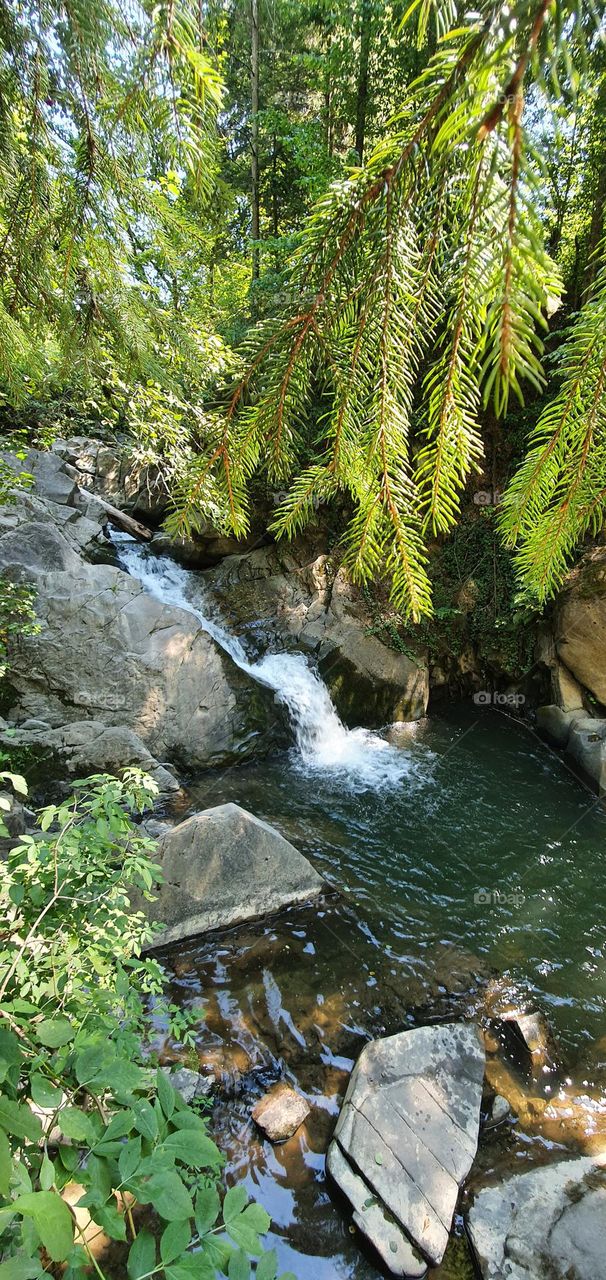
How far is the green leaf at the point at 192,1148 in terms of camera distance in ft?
3.03

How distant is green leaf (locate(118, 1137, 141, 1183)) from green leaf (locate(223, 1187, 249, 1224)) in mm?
158

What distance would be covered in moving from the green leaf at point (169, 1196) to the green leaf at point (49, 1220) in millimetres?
146

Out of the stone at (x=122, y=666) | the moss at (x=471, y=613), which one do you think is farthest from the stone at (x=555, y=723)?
the stone at (x=122, y=666)

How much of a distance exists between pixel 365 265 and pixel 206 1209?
1.66 metres

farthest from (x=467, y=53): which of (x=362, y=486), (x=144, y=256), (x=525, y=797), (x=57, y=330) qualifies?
(x=525, y=797)

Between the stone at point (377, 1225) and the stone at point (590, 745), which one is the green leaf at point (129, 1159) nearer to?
the stone at point (377, 1225)

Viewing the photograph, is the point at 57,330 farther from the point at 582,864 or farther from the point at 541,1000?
the point at 582,864

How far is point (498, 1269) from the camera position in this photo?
7.54 ft

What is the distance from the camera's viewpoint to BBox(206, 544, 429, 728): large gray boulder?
28.0 ft

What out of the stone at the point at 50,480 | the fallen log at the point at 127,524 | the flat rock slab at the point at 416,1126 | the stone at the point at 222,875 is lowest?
the flat rock slab at the point at 416,1126

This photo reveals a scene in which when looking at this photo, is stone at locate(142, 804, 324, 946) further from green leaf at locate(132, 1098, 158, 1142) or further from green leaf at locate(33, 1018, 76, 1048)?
green leaf at locate(132, 1098, 158, 1142)

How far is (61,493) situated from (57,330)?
23.5 ft

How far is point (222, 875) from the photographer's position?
422 cm

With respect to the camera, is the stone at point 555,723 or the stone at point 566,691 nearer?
the stone at point 555,723
